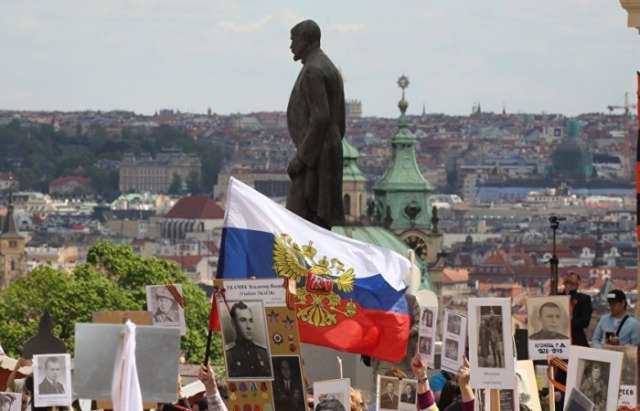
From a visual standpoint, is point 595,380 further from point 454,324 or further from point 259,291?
point 259,291

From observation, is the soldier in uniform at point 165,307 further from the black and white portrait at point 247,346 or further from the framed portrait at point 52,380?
the black and white portrait at point 247,346

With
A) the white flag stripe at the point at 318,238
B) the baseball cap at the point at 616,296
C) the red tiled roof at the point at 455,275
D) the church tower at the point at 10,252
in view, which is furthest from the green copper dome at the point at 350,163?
the baseball cap at the point at 616,296

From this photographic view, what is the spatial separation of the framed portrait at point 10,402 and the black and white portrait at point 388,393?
5.00 feet

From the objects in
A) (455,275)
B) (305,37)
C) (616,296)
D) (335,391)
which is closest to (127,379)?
(335,391)

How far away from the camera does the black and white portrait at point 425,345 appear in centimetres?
1395

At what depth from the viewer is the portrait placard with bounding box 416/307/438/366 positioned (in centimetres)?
1392

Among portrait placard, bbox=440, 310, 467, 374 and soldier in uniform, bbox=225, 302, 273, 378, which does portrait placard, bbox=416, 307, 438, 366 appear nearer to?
portrait placard, bbox=440, 310, 467, 374

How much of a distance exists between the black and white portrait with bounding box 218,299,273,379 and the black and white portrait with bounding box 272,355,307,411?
0.16 m

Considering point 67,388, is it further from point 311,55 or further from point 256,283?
point 311,55

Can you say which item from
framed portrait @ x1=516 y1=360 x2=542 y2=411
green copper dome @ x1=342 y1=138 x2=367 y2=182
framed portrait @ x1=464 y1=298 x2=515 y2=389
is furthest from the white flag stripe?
green copper dome @ x1=342 y1=138 x2=367 y2=182

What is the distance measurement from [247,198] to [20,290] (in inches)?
2045

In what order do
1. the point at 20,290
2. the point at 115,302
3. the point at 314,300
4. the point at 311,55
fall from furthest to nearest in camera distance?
the point at 20,290 → the point at 115,302 → the point at 311,55 → the point at 314,300

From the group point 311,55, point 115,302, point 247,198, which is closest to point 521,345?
point 247,198

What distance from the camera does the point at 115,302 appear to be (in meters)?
57.9
